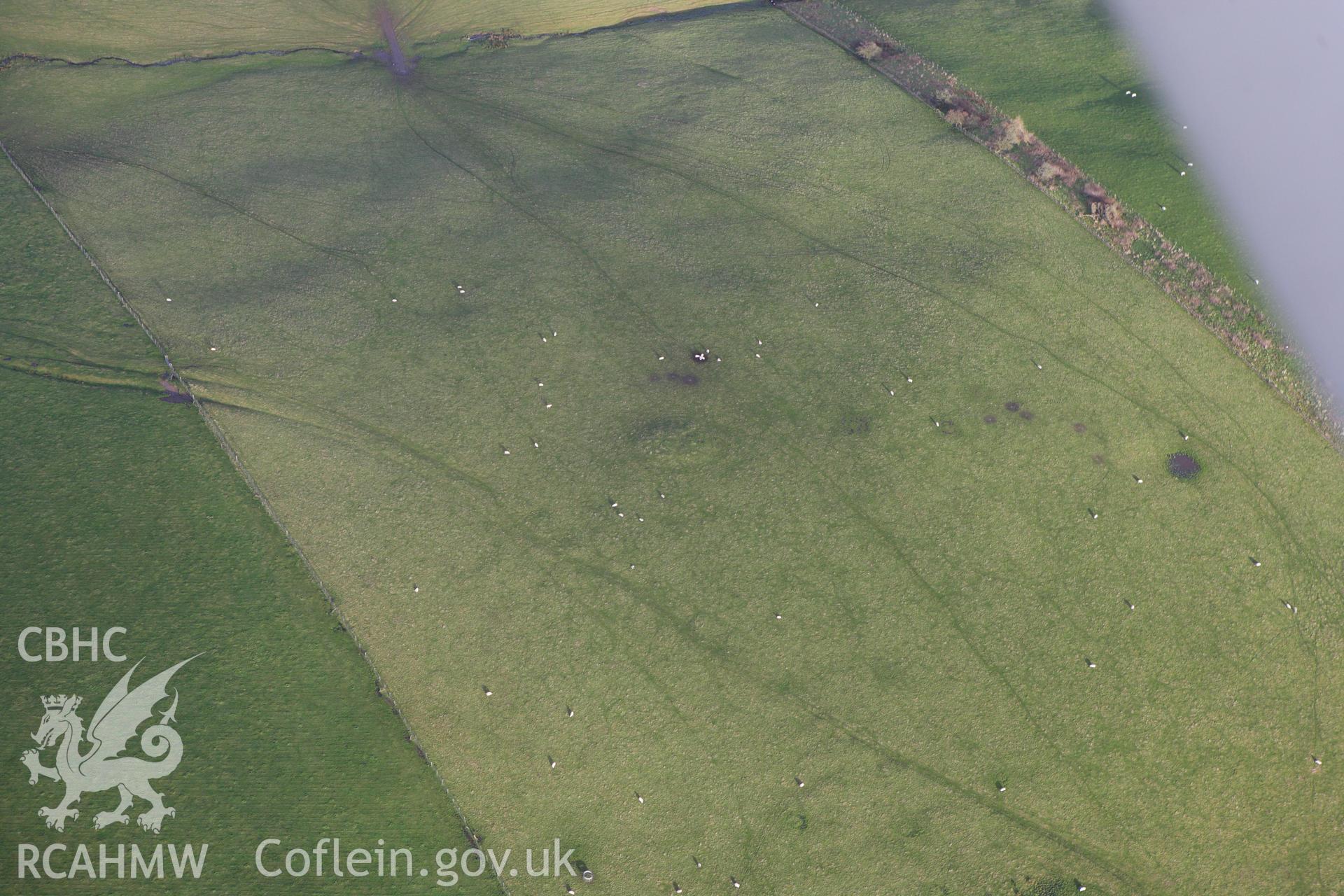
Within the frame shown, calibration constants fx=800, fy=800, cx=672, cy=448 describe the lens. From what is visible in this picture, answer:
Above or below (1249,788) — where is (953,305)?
above

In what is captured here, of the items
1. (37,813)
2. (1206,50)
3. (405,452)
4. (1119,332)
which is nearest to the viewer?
(37,813)

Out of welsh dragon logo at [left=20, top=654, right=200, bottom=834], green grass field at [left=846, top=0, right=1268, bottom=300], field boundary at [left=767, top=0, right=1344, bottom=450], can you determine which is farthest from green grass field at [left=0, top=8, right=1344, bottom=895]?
welsh dragon logo at [left=20, top=654, right=200, bottom=834]

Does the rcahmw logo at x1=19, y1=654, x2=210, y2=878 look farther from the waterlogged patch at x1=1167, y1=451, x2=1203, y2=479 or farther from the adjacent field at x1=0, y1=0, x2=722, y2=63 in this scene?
the adjacent field at x1=0, y1=0, x2=722, y2=63

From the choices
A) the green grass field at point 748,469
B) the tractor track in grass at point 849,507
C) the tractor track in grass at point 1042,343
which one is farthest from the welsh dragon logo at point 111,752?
the tractor track in grass at point 1042,343

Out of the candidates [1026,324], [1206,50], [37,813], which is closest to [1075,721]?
[1026,324]

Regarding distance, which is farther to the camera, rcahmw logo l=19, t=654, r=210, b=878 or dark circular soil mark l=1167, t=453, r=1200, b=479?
dark circular soil mark l=1167, t=453, r=1200, b=479

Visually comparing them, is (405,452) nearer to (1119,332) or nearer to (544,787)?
(544,787)

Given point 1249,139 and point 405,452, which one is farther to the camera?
point 1249,139

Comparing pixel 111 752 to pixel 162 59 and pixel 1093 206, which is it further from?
Result: pixel 1093 206
